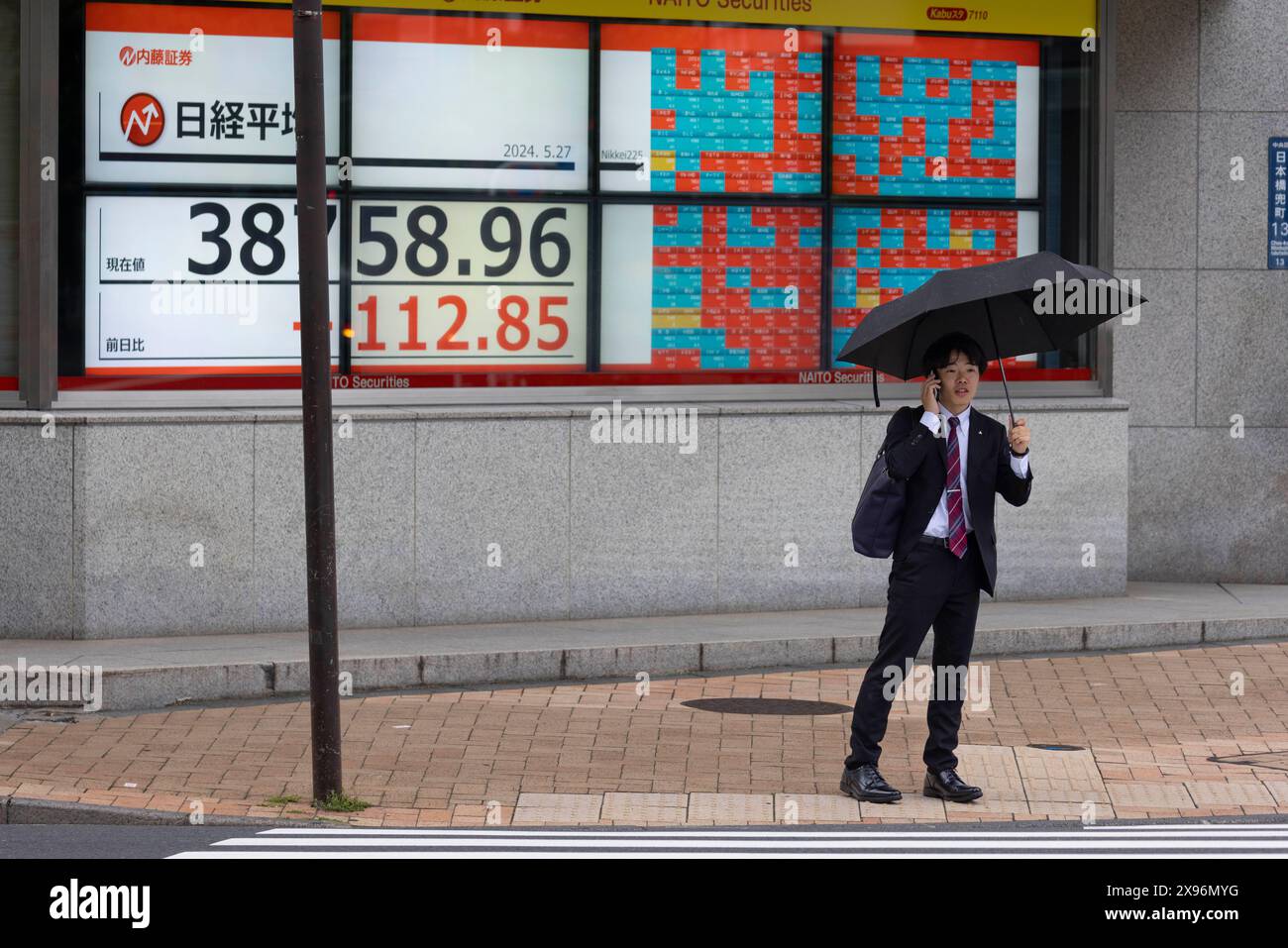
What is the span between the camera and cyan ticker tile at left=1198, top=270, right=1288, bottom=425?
14344mm

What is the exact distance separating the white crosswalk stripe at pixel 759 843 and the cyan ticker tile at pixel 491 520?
4596 millimetres

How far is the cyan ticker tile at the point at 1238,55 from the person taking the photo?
561 inches

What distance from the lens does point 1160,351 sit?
14.4 m

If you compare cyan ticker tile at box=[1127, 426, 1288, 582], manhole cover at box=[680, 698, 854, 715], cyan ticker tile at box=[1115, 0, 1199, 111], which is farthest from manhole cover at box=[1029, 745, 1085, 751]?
cyan ticker tile at box=[1115, 0, 1199, 111]

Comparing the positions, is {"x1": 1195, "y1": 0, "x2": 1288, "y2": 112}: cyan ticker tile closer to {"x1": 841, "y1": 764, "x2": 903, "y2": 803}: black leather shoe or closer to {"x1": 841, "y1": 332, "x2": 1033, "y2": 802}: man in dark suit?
{"x1": 841, "y1": 332, "x2": 1033, "y2": 802}: man in dark suit

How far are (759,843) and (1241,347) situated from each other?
27.4ft

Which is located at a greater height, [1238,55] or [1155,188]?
[1238,55]

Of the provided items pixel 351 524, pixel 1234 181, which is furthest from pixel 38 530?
pixel 1234 181

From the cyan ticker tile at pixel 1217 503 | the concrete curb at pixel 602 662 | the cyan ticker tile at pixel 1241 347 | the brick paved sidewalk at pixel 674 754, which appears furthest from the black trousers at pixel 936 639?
the cyan ticker tile at pixel 1241 347

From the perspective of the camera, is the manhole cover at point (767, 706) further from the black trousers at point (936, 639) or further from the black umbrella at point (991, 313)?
the black umbrella at point (991, 313)

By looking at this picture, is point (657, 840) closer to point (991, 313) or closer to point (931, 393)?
point (931, 393)

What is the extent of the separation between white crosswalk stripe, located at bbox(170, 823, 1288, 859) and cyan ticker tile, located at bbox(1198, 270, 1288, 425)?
7152 mm

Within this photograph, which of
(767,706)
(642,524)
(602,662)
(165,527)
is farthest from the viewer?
(642,524)

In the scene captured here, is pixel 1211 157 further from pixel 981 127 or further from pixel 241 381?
pixel 241 381
